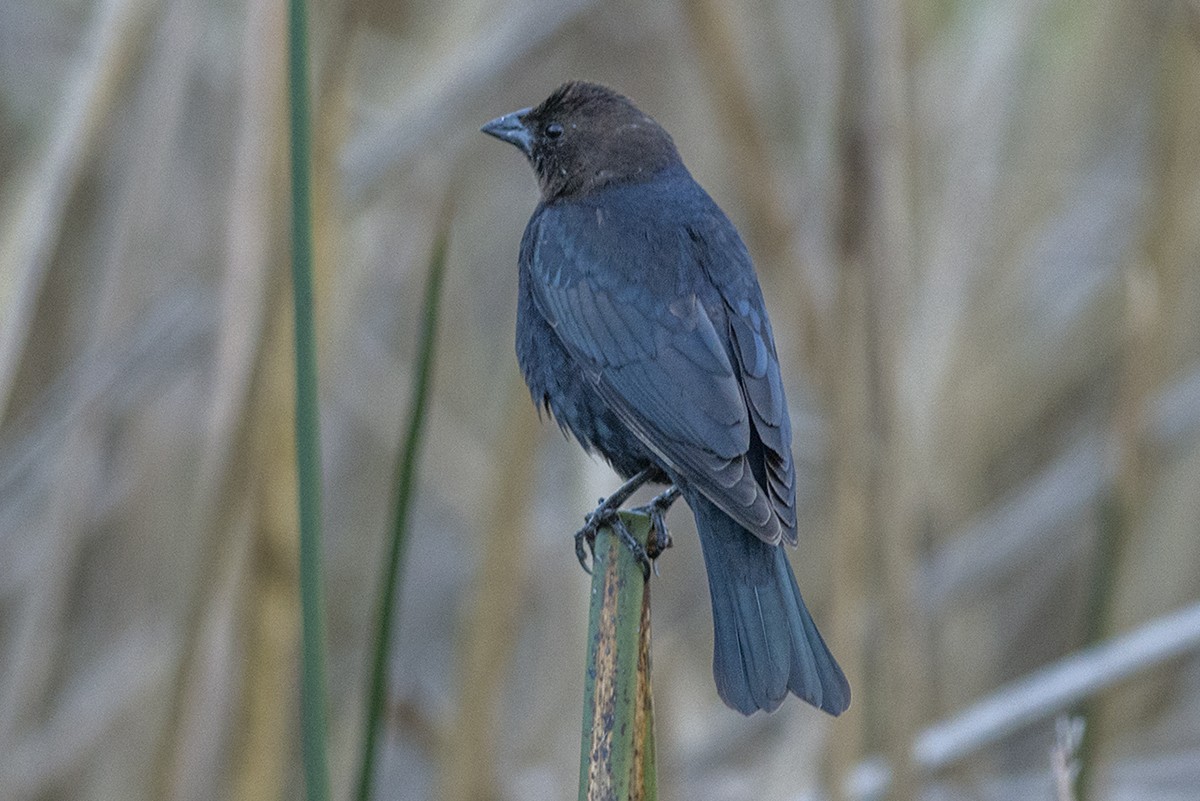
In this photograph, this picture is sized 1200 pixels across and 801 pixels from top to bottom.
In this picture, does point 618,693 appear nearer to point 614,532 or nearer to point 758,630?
point 614,532

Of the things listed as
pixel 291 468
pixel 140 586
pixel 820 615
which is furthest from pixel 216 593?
pixel 820 615

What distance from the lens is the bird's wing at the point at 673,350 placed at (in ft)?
7.27

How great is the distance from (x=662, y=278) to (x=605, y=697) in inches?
40.8

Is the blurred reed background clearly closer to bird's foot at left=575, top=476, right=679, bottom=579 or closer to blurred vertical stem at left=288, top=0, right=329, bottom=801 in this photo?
bird's foot at left=575, top=476, right=679, bottom=579

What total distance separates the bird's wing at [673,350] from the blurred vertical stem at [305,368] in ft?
2.54

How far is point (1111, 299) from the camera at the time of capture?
Answer: 4.03 m

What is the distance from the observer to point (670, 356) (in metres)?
2.41

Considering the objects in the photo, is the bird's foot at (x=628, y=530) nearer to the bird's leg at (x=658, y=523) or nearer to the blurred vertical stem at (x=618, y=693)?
the bird's leg at (x=658, y=523)

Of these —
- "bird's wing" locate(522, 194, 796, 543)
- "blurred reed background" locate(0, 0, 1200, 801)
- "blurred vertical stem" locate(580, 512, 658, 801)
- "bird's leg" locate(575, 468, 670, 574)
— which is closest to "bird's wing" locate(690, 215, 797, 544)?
"bird's wing" locate(522, 194, 796, 543)

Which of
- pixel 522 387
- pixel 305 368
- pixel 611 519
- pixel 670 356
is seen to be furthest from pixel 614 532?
pixel 522 387

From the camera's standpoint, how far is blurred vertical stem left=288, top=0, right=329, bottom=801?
4.86 ft

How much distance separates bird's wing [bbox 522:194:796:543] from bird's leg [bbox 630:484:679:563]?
0.10 metres

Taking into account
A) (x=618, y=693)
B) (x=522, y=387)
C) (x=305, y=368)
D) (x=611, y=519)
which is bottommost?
(x=618, y=693)

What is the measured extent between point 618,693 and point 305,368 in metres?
0.52
